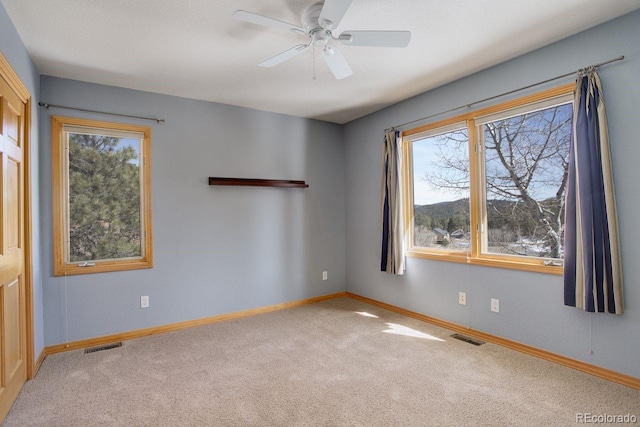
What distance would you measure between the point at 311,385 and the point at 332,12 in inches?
93.9

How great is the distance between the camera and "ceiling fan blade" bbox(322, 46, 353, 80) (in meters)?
2.28

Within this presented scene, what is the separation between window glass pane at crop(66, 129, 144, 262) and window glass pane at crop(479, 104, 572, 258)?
351cm

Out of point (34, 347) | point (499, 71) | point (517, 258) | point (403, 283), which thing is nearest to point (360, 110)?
point (499, 71)

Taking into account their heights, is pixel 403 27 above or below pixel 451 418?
above

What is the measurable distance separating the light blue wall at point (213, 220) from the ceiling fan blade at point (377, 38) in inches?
88.4

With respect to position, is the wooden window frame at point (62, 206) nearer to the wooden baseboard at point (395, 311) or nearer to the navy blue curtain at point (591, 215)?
the wooden baseboard at point (395, 311)

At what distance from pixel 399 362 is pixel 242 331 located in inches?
64.2

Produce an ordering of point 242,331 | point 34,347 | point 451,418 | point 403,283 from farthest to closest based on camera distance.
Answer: point 403,283 < point 242,331 < point 34,347 < point 451,418

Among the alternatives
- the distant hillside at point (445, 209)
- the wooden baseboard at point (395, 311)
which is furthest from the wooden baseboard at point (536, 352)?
the distant hillside at point (445, 209)

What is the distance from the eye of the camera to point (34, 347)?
260cm

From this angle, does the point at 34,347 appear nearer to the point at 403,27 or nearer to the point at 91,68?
the point at 91,68

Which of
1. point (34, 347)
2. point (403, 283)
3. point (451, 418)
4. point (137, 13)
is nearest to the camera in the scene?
point (451, 418)

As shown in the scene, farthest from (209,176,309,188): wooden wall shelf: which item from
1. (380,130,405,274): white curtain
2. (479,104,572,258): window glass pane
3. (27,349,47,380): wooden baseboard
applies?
(479,104,572,258): window glass pane
